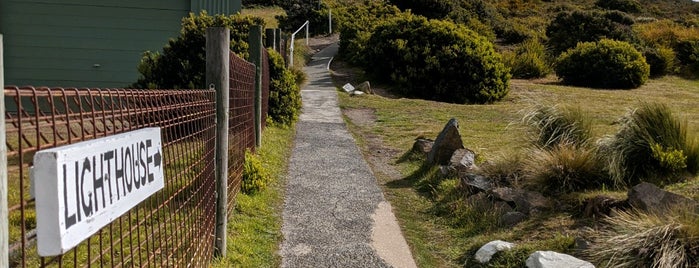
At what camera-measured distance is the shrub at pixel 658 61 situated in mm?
26016

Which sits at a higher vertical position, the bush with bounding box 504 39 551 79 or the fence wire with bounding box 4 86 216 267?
the bush with bounding box 504 39 551 79

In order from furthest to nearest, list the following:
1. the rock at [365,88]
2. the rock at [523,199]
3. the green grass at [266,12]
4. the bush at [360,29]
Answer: the green grass at [266,12] < the bush at [360,29] < the rock at [365,88] < the rock at [523,199]

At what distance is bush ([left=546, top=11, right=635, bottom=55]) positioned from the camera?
2805cm

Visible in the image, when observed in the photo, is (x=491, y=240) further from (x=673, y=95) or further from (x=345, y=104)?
(x=673, y=95)

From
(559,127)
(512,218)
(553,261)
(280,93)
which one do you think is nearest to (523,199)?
(512,218)

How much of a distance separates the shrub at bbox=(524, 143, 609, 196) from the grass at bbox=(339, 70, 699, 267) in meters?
0.51

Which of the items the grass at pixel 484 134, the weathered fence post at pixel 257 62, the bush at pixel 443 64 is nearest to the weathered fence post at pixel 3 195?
the grass at pixel 484 134

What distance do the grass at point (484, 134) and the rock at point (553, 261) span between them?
0.35m

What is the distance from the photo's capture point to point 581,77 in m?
23.2

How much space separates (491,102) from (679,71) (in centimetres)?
1314

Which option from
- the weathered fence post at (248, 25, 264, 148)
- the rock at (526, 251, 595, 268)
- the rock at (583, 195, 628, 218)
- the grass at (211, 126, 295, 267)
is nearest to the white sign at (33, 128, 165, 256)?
the grass at (211, 126, 295, 267)

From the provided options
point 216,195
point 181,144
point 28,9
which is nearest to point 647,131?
point 216,195

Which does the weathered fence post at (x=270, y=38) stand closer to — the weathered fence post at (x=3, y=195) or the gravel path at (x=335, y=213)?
the gravel path at (x=335, y=213)

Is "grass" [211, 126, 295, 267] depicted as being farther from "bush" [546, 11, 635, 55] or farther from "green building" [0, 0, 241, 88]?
"bush" [546, 11, 635, 55]
